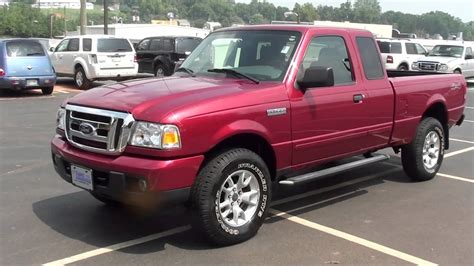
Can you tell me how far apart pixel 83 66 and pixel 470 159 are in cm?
1390

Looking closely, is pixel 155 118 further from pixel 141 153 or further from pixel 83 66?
pixel 83 66

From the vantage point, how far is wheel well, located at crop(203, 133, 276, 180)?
471 cm

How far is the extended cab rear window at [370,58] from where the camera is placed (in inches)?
242

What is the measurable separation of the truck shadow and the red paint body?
0.60 metres

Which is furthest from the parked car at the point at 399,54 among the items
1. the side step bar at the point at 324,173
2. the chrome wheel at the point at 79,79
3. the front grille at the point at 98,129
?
the front grille at the point at 98,129

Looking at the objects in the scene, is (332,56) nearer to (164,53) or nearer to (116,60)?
(116,60)

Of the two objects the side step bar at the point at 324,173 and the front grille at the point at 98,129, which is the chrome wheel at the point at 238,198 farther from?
the front grille at the point at 98,129

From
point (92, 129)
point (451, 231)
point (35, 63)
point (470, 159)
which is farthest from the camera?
point (35, 63)

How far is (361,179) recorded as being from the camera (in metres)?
7.17

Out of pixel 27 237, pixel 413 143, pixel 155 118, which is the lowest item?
pixel 27 237

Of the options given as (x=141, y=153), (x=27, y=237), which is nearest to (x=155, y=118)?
(x=141, y=153)

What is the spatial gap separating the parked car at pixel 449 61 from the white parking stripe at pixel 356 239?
17.8 meters

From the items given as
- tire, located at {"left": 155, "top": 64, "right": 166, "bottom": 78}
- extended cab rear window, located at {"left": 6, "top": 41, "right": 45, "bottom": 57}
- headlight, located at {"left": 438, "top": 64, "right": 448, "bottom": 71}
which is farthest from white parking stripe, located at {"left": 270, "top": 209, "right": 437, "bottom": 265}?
headlight, located at {"left": 438, "top": 64, "right": 448, "bottom": 71}

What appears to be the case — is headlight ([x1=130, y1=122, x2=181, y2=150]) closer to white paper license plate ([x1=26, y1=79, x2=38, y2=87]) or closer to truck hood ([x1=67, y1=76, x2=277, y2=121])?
truck hood ([x1=67, y1=76, x2=277, y2=121])
